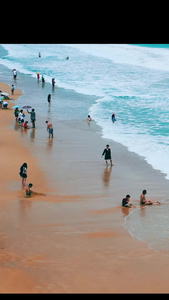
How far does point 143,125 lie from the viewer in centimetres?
2972

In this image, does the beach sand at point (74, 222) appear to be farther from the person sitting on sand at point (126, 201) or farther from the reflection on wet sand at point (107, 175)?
the person sitting on sand at point (126, 201)

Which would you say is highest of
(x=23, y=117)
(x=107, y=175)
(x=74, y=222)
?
(x=23, y=117)

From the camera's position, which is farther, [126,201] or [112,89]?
[112,89]

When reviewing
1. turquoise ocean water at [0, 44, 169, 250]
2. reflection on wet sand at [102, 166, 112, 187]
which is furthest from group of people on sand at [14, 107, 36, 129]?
reflection on wet sand at [102, 166, 112, 187]

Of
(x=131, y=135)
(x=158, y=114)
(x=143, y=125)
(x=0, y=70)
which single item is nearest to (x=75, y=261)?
(x=131, y=135)

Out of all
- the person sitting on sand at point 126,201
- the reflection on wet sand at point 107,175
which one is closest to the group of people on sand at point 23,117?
the reflection on wet sand at point 107,175

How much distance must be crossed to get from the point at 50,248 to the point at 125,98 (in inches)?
1244

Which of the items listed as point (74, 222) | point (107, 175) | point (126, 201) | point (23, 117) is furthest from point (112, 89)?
point (74, 222)

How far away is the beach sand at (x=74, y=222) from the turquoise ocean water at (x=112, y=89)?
3.53 feet

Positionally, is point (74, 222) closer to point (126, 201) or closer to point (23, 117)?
point (126, 201)

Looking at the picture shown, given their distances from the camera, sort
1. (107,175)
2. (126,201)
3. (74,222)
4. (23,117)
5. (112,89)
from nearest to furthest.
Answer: (74,222) < (126,201) < (107,175) < (23,117) < (112,89)

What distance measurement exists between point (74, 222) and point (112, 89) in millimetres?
33685

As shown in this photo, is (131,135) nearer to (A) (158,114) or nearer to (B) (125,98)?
(A) (158,114)

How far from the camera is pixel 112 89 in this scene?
4509 centimetres
